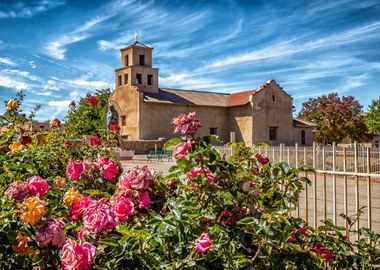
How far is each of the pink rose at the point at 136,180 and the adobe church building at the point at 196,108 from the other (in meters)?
32.1

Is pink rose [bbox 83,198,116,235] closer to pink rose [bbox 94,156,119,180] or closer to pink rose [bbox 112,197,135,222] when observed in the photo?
pink rose [bbox 112,197,135,222]

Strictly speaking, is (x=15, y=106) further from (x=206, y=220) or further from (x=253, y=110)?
(x=253, y=110)

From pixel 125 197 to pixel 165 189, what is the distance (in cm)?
38

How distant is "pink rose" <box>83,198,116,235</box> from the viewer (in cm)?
146

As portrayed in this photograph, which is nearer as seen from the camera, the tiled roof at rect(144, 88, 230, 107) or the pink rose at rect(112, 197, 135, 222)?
the pink rose at rect(112, 197, 135, 222)

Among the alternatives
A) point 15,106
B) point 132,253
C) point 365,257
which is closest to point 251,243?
point 132,253

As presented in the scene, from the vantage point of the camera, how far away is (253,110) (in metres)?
36.6

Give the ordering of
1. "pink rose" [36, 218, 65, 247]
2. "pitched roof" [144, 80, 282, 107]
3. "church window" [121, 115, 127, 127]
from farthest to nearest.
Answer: "church window" [121, 115, 127, 127] → "pitched roof" [144, 80, 282, 107] → "pink rose" [36, 218, 65, 247]

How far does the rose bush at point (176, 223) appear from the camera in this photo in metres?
1.47

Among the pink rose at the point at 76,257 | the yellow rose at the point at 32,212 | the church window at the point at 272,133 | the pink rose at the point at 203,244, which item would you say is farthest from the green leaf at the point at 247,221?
the church window at the point at 272,133

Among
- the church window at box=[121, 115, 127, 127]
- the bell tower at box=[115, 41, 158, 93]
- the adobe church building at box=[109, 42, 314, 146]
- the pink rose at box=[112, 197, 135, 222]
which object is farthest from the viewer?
the church window at box=[121, 115, 127, 127]

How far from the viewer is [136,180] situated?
172 centimetres

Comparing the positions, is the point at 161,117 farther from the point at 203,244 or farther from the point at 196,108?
the point at 203,244

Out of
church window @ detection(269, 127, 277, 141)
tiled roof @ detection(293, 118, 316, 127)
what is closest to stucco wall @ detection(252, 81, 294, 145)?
church window @ detection(269, 127, 277, 141)
